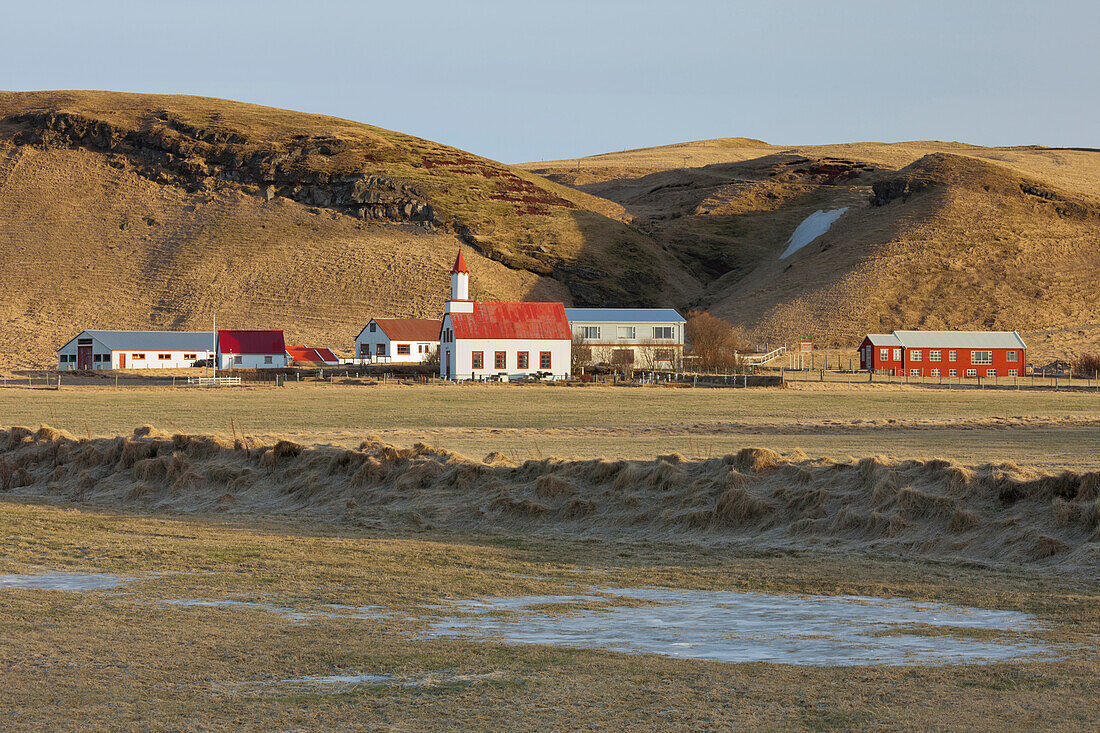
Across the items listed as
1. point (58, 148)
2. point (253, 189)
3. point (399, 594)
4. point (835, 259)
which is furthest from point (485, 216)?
point (399, 594)

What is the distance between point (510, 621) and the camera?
11.1m

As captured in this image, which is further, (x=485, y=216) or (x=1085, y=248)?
(x=485, y=216)

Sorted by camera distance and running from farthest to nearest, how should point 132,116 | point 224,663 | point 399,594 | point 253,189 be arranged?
point 132,116, point 253,189, point 399,594, point 224,663

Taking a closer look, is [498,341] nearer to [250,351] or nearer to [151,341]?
[250,351]

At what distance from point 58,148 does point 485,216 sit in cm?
6750

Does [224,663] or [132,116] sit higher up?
[132,116]

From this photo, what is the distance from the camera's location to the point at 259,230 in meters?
164

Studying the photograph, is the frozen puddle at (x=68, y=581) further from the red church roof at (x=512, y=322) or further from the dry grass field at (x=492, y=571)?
the red church roof at (x=512, y=322)

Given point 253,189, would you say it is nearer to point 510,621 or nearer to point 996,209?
point 996,209

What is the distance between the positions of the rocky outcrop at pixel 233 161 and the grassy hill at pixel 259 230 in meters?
0.27

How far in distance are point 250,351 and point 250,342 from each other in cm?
130

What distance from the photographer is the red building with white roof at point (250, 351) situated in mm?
118188

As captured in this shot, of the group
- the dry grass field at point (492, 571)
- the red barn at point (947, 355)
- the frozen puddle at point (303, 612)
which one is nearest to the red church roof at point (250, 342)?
the red barn at point (947, 355)

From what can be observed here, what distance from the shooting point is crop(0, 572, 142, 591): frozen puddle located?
12.8 metres
